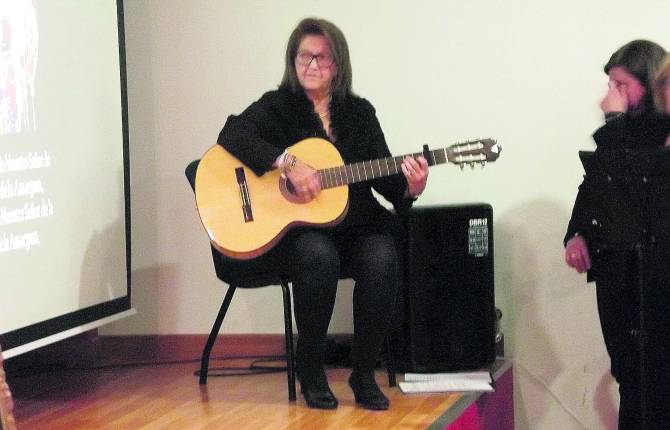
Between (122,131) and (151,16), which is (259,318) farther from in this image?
(151,16)

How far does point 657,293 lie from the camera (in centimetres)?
245

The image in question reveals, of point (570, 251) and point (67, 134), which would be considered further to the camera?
point (67, 134)

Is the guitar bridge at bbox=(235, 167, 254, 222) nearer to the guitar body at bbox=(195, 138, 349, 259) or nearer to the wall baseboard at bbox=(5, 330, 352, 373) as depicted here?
the guitar body at bbox=(195, 138, 349, 259)

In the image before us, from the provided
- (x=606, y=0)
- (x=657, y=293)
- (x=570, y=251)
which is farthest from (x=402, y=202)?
(x=606, y=0)

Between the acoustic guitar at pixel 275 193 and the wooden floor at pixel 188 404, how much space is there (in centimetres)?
45

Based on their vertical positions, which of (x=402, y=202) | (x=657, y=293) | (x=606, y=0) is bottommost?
(x=657, y=293)

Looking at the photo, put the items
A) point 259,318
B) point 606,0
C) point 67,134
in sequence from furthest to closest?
point 259,318 < point 606,0 < point 67,134

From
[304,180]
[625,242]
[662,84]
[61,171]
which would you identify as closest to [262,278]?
[304,180]

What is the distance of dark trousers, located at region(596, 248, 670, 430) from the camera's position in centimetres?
240

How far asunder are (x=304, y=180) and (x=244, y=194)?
19 centimetres

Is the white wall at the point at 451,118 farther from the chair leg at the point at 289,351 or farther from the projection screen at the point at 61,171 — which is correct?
the chair leg at the point at 289,351

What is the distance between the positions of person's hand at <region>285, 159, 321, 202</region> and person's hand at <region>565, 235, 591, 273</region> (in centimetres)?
75

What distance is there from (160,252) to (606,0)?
1.84 m

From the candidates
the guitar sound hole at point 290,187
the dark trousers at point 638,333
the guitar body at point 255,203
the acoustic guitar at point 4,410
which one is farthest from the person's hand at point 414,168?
the acoustic guitar at point 4,410
